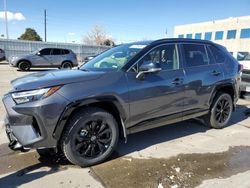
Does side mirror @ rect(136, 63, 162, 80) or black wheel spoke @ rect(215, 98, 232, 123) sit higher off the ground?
side mirror @ rect(136, 63, 162, 80)

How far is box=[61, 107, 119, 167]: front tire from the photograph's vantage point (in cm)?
366

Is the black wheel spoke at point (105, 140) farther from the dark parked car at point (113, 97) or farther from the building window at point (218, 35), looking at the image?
the building window at point (218, 35)

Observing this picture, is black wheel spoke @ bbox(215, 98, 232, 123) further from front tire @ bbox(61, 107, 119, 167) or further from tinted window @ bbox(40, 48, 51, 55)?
tinted window @ bbox(40, 48, 51, 55)

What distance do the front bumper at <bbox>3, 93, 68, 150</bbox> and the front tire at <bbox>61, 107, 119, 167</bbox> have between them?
0.77ft

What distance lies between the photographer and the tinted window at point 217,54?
552 centimetres

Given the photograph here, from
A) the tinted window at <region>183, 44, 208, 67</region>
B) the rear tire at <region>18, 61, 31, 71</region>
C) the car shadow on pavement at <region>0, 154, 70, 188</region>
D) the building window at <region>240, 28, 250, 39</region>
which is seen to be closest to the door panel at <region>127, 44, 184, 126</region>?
the tinted window at <region>183, 44, 208, 67</region>

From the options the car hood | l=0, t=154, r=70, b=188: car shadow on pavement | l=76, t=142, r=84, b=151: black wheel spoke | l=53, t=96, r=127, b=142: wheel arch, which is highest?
the car hood

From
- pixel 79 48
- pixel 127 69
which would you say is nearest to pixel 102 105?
pixel 127 69

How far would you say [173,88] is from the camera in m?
4.56

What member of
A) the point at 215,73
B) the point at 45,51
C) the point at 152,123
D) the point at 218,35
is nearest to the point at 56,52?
the point at 45,51

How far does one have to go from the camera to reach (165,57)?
465 centimetres

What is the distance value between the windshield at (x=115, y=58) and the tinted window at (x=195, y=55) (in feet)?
3.07

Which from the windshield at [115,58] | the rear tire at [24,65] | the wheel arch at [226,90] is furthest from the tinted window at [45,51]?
the wheel arch at [226,90]

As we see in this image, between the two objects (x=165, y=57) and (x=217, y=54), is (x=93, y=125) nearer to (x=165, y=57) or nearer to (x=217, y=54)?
(x=165, y=57)
